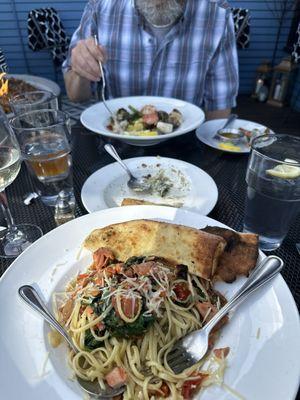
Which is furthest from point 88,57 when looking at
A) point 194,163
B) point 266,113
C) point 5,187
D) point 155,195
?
point 266,113

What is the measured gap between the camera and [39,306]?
1.08 meters

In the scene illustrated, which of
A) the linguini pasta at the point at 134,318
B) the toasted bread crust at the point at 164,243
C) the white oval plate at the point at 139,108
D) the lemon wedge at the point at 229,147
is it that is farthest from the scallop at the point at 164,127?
the linguini pasta at the point at 134,318

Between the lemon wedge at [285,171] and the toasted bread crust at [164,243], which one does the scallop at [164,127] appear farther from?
the toasted bread crust at [164,243]

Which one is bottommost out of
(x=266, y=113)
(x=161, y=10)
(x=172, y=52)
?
(x=266, y=113)

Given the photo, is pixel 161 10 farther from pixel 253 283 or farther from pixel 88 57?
pixel 253 283

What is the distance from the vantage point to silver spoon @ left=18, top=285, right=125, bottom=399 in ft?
3.16

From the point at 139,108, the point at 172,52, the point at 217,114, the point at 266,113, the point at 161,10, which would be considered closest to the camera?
the point at 139,108

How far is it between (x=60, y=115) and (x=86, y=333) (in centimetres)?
131

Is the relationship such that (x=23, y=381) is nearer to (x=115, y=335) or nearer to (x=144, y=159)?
(x=115, y=335)

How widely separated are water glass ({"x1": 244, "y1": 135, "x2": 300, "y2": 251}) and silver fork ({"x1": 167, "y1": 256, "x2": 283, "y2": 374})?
1.22 feet

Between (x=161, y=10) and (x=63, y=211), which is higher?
(x=161, y=10)

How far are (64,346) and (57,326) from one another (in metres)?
0.08

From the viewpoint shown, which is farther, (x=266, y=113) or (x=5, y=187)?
(x=266, y=113)

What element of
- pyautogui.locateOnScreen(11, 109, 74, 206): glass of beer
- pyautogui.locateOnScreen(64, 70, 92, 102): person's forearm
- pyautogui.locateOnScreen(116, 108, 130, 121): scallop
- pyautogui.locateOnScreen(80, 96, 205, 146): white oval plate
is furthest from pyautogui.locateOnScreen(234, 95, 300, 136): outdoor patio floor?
pyautogui.locateOnScreen(11, 109, 74, 206): glass of beer
